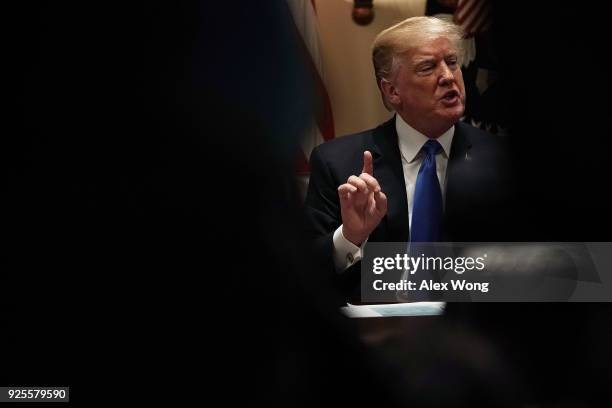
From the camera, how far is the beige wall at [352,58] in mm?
1859

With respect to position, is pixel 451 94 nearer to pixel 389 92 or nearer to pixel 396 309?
pixel 389 92

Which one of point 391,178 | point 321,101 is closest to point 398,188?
point 391,178

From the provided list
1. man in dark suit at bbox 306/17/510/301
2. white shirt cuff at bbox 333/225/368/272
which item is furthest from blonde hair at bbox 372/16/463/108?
white shirt cuff at bbox 333/225/368/272

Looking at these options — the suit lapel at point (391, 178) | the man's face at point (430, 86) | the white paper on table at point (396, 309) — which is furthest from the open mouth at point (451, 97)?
the white paper on table at point (396, 309)

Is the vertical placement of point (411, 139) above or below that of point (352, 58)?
below

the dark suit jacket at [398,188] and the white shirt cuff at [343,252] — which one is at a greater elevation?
the dark suit jacket at [398,188]

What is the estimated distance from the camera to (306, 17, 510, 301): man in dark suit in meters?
1.85

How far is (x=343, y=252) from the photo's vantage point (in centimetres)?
187

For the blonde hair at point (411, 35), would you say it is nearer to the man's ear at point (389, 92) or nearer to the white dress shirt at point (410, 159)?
the man's ear at point (389, 92)

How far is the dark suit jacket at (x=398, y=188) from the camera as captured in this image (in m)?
1.87

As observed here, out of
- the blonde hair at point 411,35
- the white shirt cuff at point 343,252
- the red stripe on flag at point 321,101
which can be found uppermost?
the blonde hair at point 411,35

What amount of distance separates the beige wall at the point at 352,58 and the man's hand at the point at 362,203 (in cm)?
9

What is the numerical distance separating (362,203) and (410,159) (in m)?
0.14

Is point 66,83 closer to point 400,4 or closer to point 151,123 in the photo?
point 151,123
